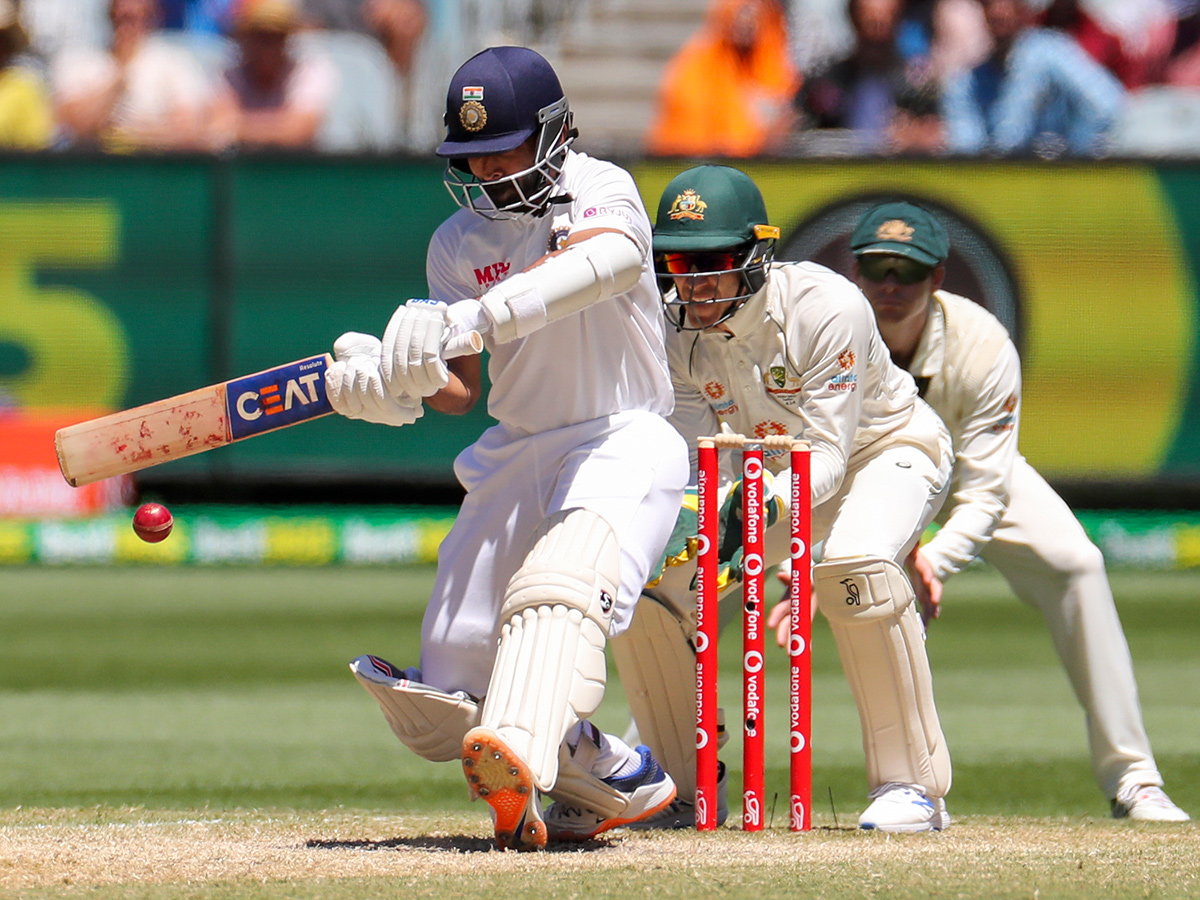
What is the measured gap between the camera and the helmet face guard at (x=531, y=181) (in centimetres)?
370

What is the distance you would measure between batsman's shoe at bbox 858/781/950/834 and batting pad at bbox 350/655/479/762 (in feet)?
3.27

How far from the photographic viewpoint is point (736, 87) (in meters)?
11.4

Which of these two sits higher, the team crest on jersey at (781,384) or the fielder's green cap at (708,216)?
the fielder's green cap at (708,216)

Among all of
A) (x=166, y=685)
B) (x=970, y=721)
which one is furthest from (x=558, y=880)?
(x=166, y=685)

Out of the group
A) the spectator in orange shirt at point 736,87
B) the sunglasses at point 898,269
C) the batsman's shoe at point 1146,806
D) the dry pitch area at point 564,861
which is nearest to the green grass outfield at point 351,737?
the dry pitch area at point 564,861

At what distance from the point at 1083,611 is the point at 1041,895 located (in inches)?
77.2

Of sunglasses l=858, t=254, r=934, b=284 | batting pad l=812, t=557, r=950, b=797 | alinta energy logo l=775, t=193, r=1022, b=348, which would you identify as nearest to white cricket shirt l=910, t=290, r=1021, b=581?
sunglasses l=858, t=254, r=934, b=284

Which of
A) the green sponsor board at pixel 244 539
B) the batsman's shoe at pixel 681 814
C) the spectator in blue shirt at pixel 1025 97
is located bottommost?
the batsman's shoe at pixel 681 814

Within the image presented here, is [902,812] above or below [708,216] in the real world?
below

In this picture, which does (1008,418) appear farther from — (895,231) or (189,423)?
(189,423)

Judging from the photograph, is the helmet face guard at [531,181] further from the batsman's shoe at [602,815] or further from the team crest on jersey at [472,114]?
the batsman's shoe at [602,815]

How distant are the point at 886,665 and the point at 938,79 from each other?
294 inches

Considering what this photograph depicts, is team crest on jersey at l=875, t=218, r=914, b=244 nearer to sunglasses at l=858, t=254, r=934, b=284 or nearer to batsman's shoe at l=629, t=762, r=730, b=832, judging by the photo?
sunglasses at l=858, t=254, r=934, b=284

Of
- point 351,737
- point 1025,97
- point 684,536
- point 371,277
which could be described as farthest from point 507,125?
point 1025,97
